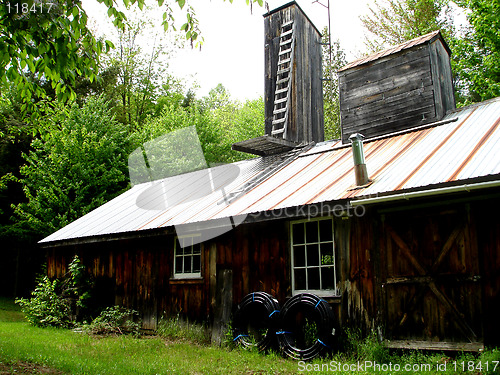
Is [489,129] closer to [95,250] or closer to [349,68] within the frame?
[349,68]

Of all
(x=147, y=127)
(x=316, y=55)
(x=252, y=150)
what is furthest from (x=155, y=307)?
(x=147, y=127)

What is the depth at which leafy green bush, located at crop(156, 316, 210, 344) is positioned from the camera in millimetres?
9703

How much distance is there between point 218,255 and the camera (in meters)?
9.93

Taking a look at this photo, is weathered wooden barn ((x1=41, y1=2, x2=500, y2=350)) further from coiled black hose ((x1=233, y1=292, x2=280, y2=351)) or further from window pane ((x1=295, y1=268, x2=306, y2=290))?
coiled black hose ((x1=233, y1=292, x2=280, y2=351))

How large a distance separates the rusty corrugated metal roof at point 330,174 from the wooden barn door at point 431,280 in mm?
680

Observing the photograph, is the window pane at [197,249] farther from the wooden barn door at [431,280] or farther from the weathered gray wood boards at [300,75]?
the wooden barn door at [431,280]

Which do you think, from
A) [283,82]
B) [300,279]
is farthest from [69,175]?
[300,279]

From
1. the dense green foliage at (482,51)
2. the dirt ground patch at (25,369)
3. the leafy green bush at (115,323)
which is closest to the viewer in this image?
the dirt ground patch at (25,369)

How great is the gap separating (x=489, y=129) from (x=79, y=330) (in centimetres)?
971

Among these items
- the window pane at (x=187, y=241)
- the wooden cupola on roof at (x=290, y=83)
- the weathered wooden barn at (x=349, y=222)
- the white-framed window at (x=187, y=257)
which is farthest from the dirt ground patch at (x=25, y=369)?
the wooden cupola on roof at (x=290, y=83)

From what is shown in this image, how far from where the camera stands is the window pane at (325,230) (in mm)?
8219

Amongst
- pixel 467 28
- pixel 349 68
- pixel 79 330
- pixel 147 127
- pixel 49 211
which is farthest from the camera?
pixel 147 127

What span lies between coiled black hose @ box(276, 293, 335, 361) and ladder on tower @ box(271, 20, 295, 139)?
20.1 feet
